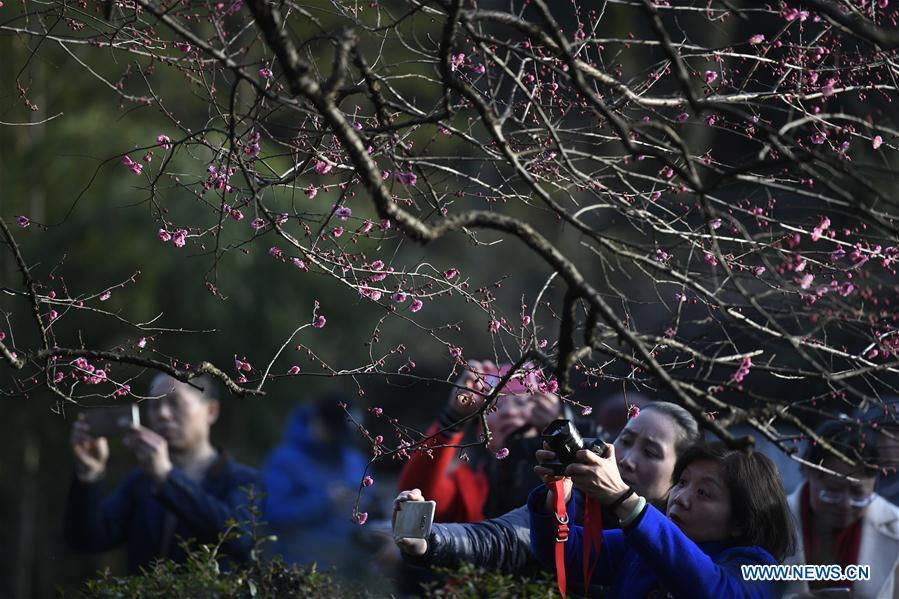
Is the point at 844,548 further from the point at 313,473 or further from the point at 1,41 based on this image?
the point at 1,41

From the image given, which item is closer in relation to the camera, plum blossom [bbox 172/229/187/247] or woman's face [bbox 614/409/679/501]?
plum blossom [bbox 172/229/187/247]

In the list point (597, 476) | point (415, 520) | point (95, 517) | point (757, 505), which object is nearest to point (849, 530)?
point (757, 505)

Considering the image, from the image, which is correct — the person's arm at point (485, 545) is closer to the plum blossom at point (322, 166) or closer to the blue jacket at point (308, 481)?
the plum blossom at point (322, 166)

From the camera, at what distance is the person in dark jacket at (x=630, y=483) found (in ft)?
11.1

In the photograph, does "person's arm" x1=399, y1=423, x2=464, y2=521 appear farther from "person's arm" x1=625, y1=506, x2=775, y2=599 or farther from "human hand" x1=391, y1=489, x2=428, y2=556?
"person's arm" x1=625, y1=506, x2=775, y2=599

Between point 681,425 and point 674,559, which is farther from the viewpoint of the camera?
point 681,425

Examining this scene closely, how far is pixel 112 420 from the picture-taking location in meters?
5.07

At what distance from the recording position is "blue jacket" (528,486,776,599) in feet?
9.00

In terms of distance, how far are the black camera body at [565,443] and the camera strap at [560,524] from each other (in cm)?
11

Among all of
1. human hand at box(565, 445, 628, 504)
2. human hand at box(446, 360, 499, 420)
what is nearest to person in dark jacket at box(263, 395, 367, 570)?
human hand at box(446, 360, 499, 420)

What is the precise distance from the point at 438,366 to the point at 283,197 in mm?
4421

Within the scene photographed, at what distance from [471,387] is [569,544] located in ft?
1.77

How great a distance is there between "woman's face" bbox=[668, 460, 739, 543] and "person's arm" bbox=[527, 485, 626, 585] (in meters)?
0.19

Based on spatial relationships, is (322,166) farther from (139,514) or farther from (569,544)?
(139,514)
